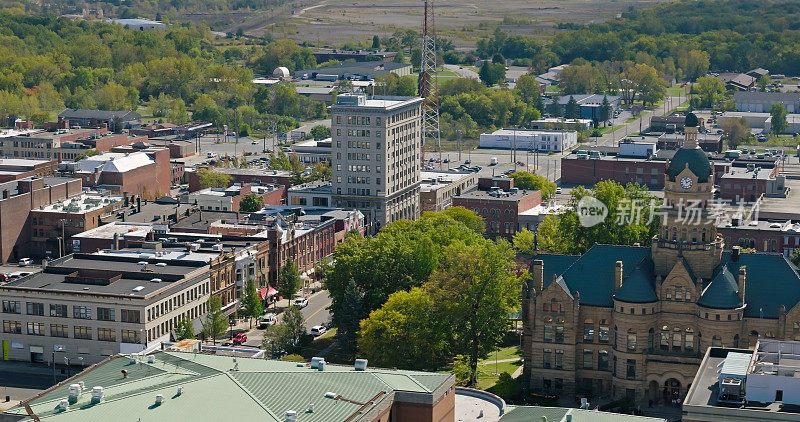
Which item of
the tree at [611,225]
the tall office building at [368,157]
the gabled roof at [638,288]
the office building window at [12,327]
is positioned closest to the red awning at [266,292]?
the office building window at [12,327]

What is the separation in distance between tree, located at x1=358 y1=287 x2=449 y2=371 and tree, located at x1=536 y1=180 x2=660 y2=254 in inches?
1066

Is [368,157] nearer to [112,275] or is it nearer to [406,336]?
[112,275]

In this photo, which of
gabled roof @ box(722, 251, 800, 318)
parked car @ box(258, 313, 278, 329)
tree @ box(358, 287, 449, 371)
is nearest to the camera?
gabled roof @ box(722, 251, 800, 318)

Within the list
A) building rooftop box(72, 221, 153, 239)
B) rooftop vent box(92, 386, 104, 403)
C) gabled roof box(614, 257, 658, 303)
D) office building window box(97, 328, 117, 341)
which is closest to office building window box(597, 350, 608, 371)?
gabled roof box(614, 257, 658, 303)

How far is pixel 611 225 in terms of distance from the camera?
150 m

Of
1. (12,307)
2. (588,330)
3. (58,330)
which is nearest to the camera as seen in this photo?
(588,330)

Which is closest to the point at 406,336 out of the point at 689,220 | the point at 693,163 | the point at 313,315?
the point at 689,220

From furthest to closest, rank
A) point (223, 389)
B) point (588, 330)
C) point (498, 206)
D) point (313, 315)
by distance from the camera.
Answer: point (498, 206), point (313, 315), point (588, 330), point (223, 389)

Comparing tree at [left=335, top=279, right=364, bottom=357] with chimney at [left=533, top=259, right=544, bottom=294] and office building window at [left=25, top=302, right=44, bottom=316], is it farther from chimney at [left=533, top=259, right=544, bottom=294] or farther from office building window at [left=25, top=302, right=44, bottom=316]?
office building window at [left=25, top=302, right=44, bottom=316]

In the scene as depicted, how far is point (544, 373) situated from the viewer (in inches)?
4875

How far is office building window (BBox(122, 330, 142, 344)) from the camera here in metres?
132

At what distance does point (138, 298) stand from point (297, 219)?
4518 cm

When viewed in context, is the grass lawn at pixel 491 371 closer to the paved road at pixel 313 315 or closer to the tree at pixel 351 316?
the tree at pixel 351 316

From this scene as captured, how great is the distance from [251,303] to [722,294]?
160ft
